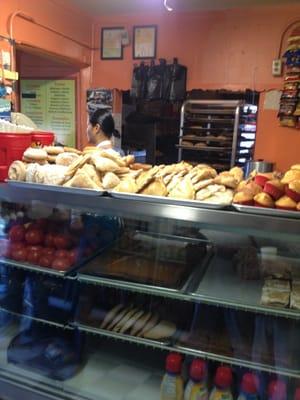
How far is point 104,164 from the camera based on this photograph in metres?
1.27

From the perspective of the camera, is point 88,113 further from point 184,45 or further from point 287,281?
point 287,281

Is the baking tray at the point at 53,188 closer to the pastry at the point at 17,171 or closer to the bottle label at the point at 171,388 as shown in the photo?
the pastry at the point at 17,171

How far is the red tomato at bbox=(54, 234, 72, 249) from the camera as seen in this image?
1.45 meters

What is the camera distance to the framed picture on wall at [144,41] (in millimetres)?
3613

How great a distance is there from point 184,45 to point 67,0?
1.13 meters

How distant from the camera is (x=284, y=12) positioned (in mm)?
3197

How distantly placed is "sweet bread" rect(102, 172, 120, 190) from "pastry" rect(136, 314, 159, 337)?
518 mm

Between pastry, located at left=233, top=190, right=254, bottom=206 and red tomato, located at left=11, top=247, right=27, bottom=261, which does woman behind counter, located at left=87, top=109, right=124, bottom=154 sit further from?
pastry, located at left=233, top=190, right=254, bottom=206

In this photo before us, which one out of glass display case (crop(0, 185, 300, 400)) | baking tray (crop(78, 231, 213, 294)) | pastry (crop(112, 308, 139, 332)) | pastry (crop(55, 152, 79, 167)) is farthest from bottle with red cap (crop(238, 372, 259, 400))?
pastry (crop(55, 152, 79, 167))

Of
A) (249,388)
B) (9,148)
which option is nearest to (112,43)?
(9,148)

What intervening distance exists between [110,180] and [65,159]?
254 mm

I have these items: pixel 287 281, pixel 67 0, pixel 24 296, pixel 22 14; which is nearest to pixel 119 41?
pixel 67 0

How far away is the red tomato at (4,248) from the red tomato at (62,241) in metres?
0.20

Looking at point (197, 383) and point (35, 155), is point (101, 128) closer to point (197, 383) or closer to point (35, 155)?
point (35, 155)
